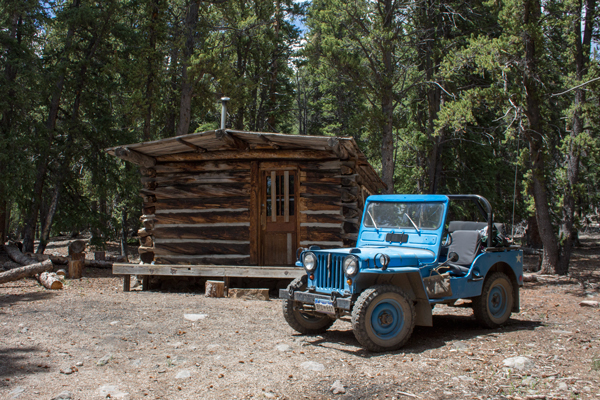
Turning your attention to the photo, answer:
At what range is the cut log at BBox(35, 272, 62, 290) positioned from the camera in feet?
36.3

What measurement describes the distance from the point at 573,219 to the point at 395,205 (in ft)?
31.2

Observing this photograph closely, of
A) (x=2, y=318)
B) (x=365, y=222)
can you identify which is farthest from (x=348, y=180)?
(x=2, y=318)

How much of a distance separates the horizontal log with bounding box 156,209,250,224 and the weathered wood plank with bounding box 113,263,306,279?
4.74 feet

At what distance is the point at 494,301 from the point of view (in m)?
7.45

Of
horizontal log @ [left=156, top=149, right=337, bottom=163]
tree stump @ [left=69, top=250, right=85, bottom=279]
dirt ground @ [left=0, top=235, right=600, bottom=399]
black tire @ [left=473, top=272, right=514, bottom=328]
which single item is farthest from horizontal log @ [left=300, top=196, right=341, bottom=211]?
tree stump @ [left=69, top=250, right=85, bottom=279]

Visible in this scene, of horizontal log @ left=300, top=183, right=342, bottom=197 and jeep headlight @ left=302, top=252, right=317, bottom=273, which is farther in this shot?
horizontal log @ left=300, top=183, right=342, bottom=197

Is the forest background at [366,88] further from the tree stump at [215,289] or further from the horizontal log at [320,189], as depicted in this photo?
the tree stump at [215,289]

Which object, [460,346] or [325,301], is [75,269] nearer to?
[325,301]

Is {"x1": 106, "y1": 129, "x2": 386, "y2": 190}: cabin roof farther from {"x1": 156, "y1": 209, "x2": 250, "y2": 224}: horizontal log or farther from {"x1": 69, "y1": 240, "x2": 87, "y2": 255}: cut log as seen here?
{"x1": 69, "y1": 240, "x2": 87, "y2": 255}: cut log

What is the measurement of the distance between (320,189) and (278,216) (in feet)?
4.03

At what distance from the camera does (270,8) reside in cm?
1880

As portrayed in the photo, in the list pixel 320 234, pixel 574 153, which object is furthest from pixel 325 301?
pixel 574 153

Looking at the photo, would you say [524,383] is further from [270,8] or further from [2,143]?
[270,8]

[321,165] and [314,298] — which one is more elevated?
[321,165]
